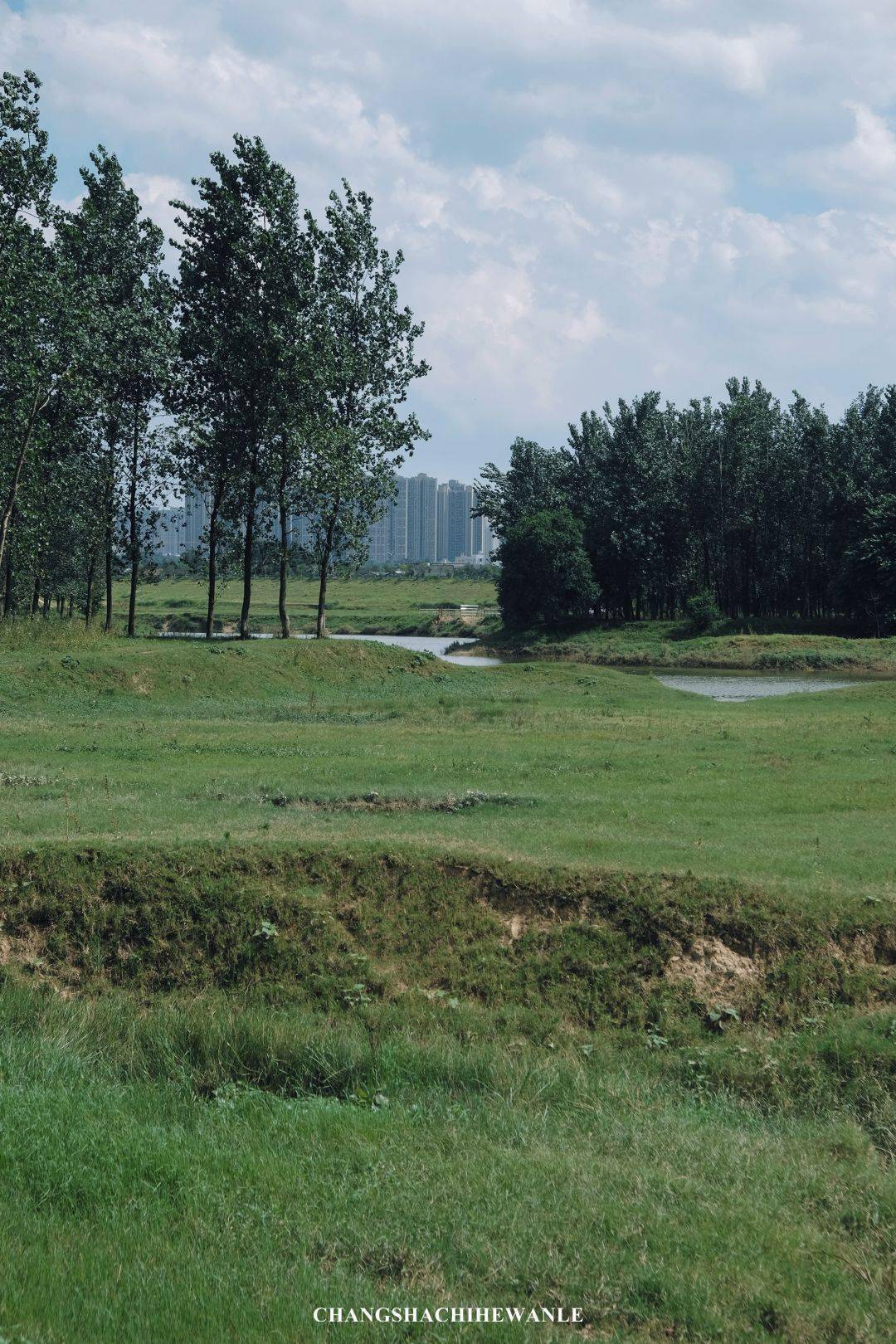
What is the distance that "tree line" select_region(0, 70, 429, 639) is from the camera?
4266 cm

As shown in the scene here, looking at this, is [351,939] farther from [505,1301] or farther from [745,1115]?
[505,1301]

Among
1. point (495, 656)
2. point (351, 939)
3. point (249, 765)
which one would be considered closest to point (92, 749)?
point (249, 765)

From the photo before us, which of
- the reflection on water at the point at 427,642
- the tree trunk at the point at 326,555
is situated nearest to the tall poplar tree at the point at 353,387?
the tree trunk at the point at 326,555

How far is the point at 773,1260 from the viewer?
6699 millimetres

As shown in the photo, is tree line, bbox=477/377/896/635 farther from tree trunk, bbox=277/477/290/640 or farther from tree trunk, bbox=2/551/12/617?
tree trunk, bbox=2/551/12/617

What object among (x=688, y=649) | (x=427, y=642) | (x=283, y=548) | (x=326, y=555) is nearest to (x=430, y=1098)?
(x=283, y=548)

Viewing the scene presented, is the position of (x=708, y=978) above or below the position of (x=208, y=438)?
below

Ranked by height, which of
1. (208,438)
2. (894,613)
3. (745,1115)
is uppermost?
(208,438)

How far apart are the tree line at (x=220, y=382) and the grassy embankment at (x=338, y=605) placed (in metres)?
34.1

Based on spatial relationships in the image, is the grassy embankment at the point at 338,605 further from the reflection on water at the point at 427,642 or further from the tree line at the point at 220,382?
the tree line at the point at 220,382

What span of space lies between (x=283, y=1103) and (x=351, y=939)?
12.3 ft

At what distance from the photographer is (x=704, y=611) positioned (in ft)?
291

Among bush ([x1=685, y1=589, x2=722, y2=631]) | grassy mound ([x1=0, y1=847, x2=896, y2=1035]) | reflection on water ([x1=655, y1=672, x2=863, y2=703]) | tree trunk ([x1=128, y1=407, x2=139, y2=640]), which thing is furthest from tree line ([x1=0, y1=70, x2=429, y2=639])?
bush ([x1=685, y1=589, x2=722, y2=631])

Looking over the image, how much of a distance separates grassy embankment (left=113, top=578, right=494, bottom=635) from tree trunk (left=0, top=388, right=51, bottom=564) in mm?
41699
